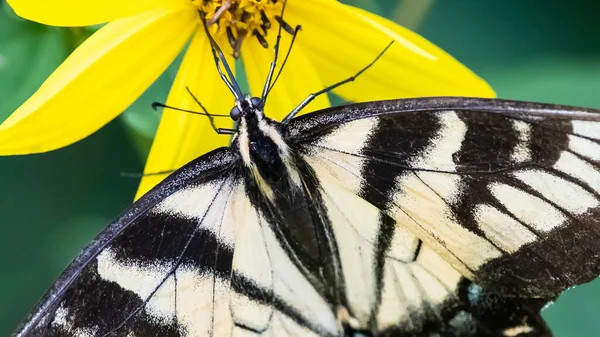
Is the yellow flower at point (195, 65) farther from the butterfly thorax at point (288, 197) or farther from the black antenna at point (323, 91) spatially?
the butterfly thorax at point (288, 197)

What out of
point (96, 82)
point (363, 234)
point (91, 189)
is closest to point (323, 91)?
point (363, 234)

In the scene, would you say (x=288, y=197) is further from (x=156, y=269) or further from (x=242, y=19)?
(x=242, y=19)

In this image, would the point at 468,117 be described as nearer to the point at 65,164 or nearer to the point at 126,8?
the point at 126,8

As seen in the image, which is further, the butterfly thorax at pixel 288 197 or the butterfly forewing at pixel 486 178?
the butterfly thorax at pixel 288 197

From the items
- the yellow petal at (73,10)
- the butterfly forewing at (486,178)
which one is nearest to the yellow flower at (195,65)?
the yellow petal at (73,10)

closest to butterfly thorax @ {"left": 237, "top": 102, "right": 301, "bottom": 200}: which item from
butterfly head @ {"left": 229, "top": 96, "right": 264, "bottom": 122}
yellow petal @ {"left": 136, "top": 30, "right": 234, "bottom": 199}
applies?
butterfly head @ {"left": 229, "top": 96, "right": 264, "bottom": 122}
